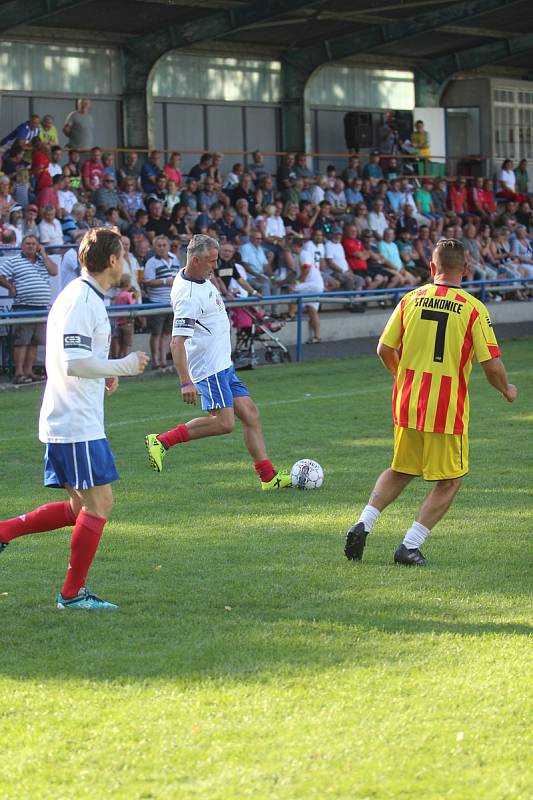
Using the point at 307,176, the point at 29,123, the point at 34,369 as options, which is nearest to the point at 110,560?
the point at 34,369

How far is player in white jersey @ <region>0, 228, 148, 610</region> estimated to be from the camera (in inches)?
218

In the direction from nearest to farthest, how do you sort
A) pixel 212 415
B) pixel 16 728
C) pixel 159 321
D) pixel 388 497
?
pixel 16 728
pixel 388 497
pixel 212 415
pixel 159 321

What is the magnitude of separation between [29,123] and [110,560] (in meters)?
15.1

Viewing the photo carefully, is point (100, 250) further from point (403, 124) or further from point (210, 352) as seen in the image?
point (403, 124)

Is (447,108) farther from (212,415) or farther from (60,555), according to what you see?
(60,555)

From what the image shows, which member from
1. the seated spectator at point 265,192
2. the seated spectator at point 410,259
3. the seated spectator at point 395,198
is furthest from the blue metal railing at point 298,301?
the seated spectator at point 395,198

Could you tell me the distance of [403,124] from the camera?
2995cm

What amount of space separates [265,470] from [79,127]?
14.5 m

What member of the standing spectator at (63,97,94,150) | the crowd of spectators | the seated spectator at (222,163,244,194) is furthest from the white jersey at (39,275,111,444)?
the seated spectator at (222,163,244,194)

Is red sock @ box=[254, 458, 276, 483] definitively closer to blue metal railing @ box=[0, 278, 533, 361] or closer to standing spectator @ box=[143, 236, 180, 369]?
blue metal railing @ box=[0, 278, 533, 361]

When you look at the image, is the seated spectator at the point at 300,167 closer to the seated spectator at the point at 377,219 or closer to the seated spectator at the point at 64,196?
the seated spectator at the point at 377,219

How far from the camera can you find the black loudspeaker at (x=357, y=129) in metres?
28.8

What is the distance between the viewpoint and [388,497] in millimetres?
6898

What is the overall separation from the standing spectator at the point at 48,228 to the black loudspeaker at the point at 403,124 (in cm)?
1331
